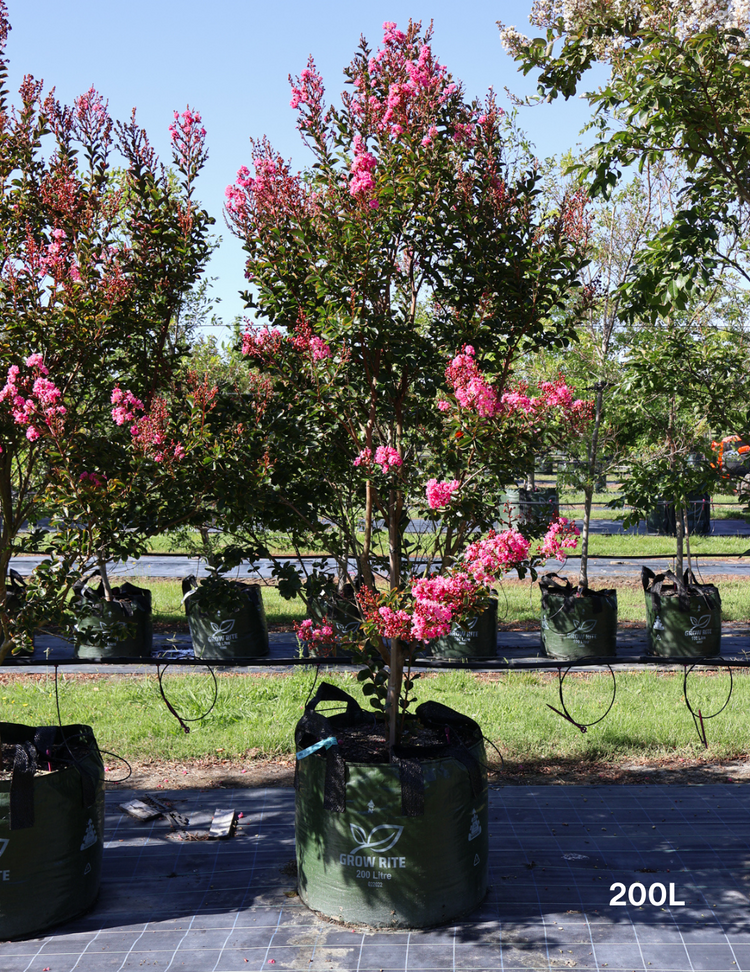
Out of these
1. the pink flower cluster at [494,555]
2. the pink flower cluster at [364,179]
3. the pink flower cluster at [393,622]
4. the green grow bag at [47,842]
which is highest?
the pink flower cluster at [364,179]

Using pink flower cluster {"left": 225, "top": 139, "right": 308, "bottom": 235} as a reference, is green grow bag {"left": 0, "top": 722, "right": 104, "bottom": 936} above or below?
below

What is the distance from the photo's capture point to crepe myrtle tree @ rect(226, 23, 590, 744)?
423 centimetres

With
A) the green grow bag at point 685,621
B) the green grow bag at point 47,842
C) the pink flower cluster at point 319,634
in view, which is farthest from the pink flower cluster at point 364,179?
the green grow bag at point 685,621

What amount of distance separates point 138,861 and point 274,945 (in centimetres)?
128

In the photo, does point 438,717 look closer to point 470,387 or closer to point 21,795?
point 470,387

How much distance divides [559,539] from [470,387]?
0.82m

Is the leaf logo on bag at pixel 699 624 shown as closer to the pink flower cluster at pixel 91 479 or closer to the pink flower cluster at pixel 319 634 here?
the pink flower cluster at pixel 319 634

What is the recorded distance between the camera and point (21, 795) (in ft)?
13.4

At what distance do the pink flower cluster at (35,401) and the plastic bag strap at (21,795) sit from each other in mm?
1564

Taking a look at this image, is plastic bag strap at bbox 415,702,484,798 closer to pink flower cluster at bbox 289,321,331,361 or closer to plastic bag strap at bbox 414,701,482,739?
plastic bag strap at bbox 414,701,482,739

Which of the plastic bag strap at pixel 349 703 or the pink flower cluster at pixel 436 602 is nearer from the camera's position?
the pink flower cluster at pixel 436 602

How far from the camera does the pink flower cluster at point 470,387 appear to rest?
399cm

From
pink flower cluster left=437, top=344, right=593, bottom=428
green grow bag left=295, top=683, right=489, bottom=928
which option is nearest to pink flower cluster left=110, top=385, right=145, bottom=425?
pink flower cluster left=437, top=344, right=593, bottom=428

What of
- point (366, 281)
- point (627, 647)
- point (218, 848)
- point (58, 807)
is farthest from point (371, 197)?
point (627, 647)
